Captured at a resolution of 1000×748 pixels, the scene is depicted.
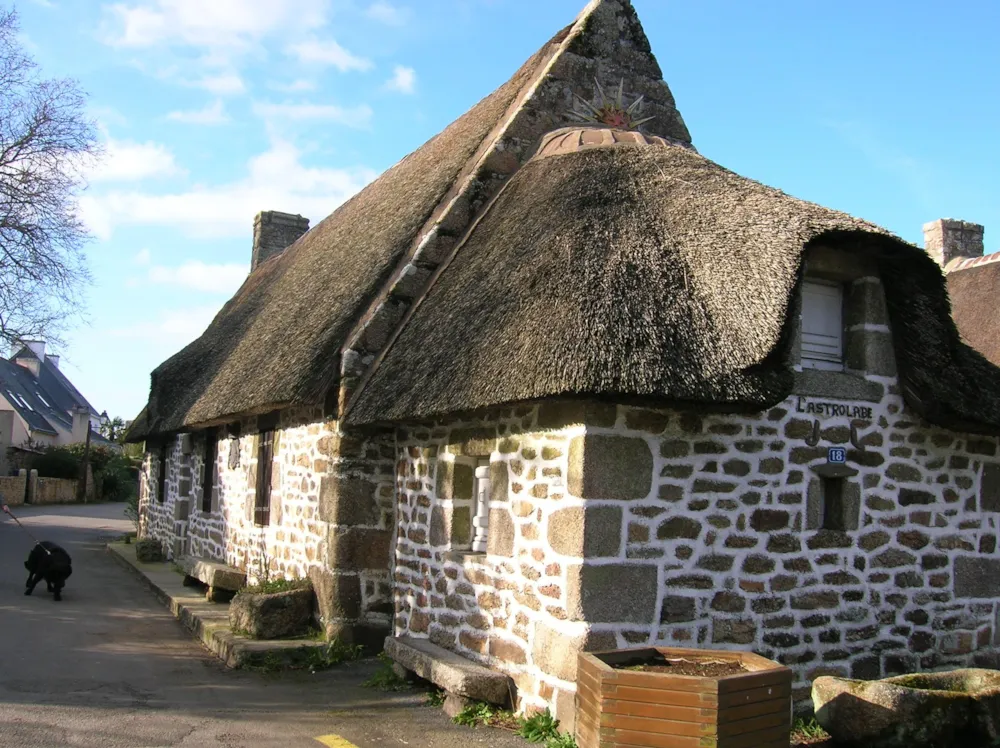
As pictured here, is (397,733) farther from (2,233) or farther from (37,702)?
(2,233)

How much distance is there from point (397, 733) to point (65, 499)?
107ft

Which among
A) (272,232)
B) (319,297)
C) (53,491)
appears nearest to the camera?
(319,297)

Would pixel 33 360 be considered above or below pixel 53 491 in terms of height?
above

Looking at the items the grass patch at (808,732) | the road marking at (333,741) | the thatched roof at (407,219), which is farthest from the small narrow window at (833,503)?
the thatched roof at (407,219)

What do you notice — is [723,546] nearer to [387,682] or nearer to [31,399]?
[387,682]

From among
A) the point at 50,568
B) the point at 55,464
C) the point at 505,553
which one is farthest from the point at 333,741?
the point at 55,464

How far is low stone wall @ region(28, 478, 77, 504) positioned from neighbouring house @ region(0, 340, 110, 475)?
2259 millimetres

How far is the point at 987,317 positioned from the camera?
47.3 feet

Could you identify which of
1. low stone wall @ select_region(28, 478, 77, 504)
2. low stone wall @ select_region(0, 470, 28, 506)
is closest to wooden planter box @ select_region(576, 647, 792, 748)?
low stone wall @ select_region(0, 470, 28, 506)

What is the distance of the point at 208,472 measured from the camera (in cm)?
1279

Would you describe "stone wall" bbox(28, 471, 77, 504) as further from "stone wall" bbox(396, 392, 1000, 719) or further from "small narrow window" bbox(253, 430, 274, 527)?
"stone wall" bbox(396, 392, 1000, 719)

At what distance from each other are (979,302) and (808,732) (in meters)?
11.1

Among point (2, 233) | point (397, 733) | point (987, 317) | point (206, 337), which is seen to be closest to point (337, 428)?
point (397, 733)

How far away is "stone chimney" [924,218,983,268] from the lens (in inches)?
661
